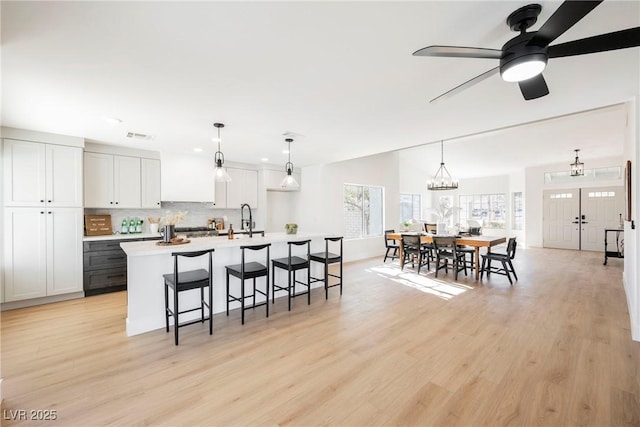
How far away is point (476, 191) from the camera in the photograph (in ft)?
35.4

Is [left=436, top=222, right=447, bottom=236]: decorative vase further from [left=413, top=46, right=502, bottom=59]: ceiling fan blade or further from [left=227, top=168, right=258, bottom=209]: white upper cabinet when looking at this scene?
[left=413, top=46, right=502, bottom=59]: ceiling fan blade

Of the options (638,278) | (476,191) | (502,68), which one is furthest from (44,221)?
(476,191)

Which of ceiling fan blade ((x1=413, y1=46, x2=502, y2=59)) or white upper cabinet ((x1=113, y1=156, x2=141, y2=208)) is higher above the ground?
ceiling fan blade ((x1=413, y1=46, x2=502, y2=59))

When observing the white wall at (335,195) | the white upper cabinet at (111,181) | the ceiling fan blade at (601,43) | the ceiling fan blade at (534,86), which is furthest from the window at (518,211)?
the white upper cabinet at (111,181)

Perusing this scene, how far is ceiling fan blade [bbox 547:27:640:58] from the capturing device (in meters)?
1.38

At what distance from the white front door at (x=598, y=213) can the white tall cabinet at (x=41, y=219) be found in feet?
40.2

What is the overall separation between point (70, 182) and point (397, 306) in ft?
17.0

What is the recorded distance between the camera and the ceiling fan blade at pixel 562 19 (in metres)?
1.21

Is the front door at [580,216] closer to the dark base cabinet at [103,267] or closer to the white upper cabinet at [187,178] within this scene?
the white upper cabinet at [187,178]

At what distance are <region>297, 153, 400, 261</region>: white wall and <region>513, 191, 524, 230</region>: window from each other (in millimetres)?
5406

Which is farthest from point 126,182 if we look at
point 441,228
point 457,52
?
point 441,228

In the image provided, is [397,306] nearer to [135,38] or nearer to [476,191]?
[135,38]

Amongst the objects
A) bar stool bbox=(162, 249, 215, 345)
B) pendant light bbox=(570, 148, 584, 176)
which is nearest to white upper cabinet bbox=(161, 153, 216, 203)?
bar stool bbox=(162, 249, 215, 345)

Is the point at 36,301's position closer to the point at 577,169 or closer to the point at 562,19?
the point at 562,19
